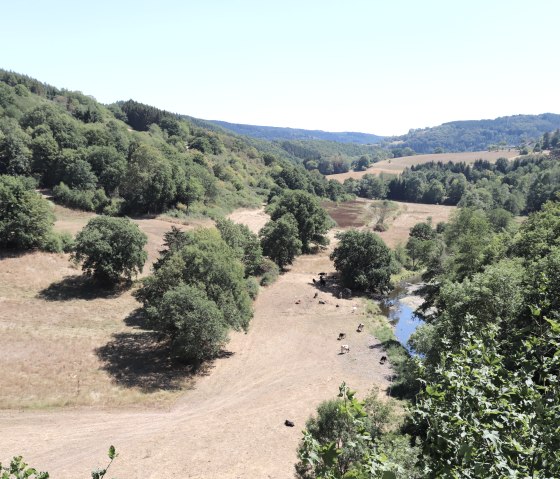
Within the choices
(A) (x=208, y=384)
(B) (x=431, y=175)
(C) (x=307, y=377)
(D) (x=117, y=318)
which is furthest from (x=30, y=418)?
(B) (x=431, y=175)

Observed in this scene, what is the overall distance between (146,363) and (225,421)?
429 inches

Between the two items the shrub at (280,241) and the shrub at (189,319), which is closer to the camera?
the shrub at (189,319)

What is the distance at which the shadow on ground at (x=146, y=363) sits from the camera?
33.0 meters

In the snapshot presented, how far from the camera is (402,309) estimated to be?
5662cm

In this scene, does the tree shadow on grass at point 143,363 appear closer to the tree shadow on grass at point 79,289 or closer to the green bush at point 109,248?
the tree shadow on grass at point 79,289

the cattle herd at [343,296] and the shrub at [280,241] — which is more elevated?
the shrub at [280,241]

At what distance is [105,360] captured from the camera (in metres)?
34.8

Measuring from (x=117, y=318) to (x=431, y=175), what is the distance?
601 feet

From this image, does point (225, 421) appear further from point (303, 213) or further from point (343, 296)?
point (303, 213)

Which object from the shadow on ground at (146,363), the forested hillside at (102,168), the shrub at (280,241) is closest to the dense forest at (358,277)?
the shrub at (280,241)

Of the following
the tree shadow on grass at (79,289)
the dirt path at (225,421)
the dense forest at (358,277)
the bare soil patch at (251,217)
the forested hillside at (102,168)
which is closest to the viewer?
the dense forest at (358,277)

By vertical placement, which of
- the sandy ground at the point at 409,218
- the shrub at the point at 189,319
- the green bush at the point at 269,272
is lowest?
the sandy ground at the point at 409,218

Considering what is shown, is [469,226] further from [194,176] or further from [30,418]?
[194,176]

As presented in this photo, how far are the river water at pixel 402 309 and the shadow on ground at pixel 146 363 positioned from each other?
2255cm
